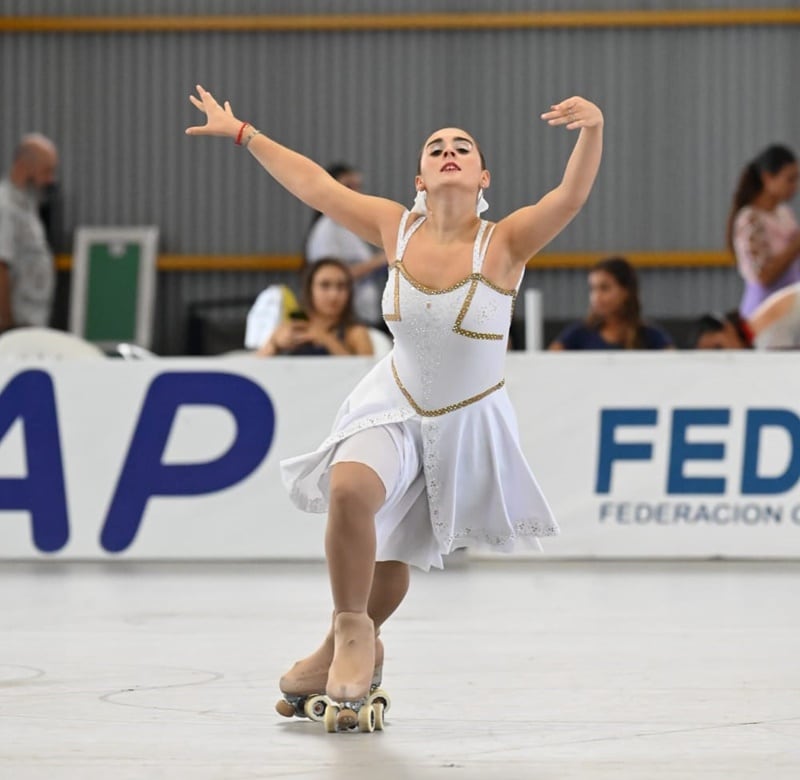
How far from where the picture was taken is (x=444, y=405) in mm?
3469

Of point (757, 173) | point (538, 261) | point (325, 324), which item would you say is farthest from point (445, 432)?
point (538, 261)

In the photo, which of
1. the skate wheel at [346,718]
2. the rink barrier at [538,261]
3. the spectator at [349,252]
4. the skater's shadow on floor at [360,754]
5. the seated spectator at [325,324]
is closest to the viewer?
the skater's shadow on floor at [360,754]

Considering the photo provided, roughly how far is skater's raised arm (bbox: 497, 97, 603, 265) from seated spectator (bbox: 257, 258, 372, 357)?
3.91 meters

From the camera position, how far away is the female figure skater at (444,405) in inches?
135

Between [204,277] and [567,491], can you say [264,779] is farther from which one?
[204,277]

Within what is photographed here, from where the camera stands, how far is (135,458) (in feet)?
22.1

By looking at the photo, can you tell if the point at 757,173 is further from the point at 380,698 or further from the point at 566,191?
the point at 380,698

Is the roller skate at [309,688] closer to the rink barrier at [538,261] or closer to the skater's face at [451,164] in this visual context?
the skater's face at [451,164]

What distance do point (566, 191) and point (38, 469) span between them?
151 inches

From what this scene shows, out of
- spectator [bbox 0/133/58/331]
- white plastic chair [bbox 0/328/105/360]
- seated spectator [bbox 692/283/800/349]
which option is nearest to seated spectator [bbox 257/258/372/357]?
white plastic chair [bbox 0/328/105/360]

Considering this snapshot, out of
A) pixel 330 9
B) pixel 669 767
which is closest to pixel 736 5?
pixel 330 9

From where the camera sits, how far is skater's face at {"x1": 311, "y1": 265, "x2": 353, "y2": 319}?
24.8ft

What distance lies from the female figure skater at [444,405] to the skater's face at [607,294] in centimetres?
408

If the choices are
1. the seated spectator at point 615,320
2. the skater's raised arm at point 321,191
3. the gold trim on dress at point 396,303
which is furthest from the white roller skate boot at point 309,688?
the seated spectator at point 615,320
